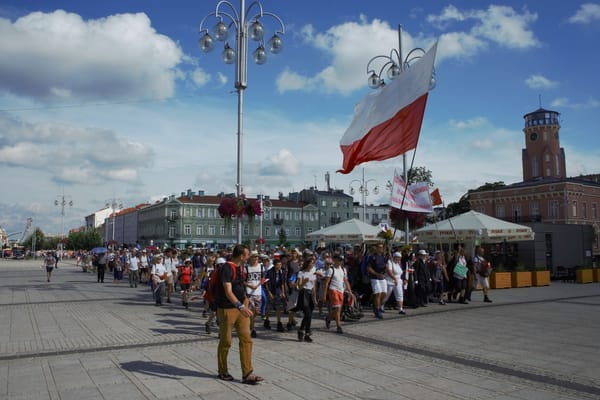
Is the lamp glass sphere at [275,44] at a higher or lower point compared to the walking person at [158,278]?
higher

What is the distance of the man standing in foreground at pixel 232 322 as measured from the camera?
6.42 m

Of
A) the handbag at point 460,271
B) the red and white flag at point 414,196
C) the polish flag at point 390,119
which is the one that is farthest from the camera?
the handbag at point 460,271

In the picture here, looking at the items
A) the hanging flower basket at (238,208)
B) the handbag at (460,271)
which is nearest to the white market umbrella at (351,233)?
the handbag at (460,271)

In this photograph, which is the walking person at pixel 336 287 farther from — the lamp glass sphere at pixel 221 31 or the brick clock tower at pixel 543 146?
the brick clock tower at pixel 543 146

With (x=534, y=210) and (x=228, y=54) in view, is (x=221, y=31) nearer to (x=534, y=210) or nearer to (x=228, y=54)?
(x=228, y=54)

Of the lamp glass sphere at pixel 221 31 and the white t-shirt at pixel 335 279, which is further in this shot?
Answer: the lamp glass sphere at pixel 221 31

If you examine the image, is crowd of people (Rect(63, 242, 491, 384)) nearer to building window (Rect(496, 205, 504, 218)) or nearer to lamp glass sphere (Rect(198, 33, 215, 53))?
lamp glass sphere (Rect(198, 33, 215, 53))

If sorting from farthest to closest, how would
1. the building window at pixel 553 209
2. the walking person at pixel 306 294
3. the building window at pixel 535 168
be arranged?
the building window at pixel 535 168 → the building window at pixel 553 209 → the walking person at pixel 306 294

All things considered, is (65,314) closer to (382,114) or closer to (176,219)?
(382,114)

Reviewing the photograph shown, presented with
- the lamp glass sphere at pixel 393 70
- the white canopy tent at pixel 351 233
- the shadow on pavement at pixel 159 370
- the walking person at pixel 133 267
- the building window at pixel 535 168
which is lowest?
the shadow on pavement at pixel 159 370

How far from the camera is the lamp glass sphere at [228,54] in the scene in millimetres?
14656

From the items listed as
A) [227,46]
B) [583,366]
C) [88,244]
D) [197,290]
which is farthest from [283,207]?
[583,366]

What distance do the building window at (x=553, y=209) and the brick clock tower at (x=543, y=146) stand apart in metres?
22.9

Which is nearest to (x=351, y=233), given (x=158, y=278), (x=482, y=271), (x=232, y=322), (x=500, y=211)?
(x=482, y=271)
